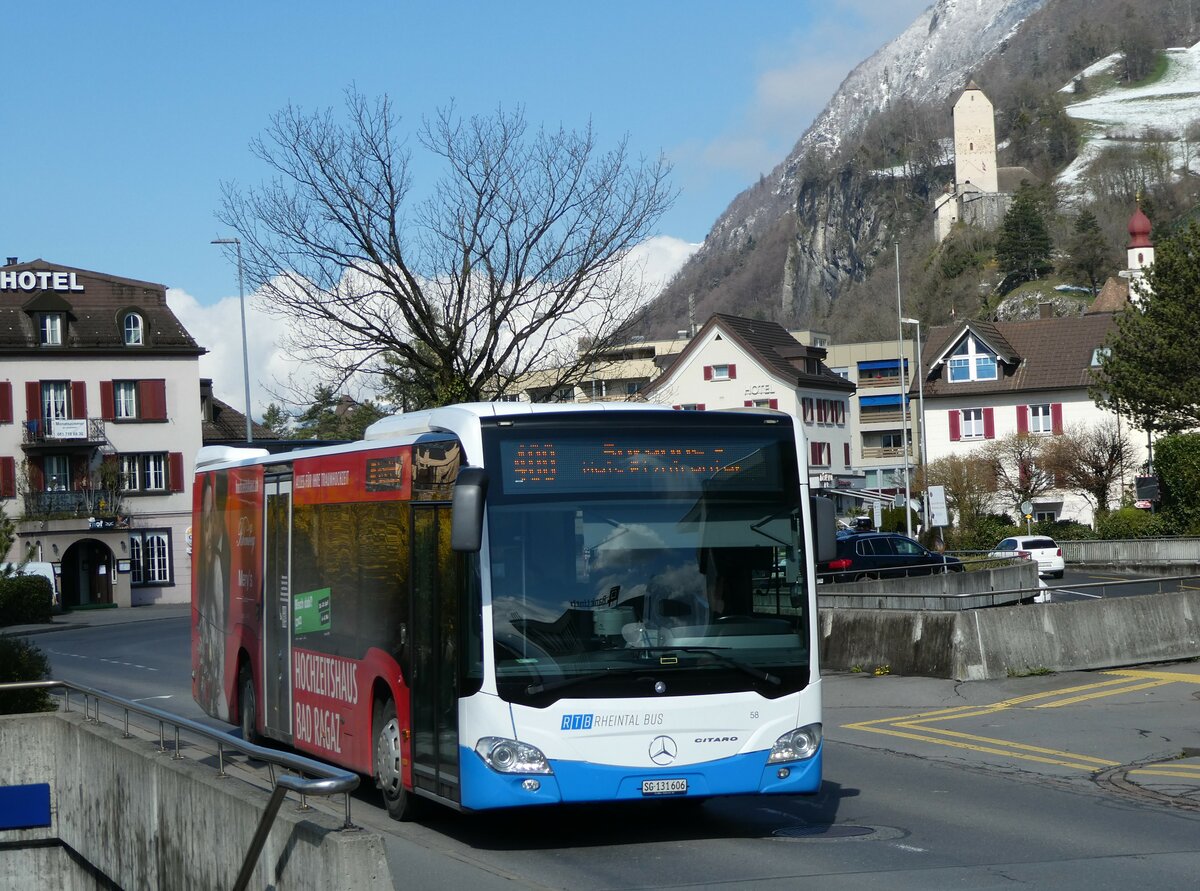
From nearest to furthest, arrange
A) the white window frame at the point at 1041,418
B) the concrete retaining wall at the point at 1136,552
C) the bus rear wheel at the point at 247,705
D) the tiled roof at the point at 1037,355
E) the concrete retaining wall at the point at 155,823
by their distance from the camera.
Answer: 1. the concrete retaining wall at the point at 155,823
2. the bus rear wheel at the point at 247,705
3. the concrete retaining wall at the point at 1136,552
4. the white window frame at the point at 1041,418
5. the tiled roof at the point at 1037,355

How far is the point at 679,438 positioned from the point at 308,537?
4.46 meters

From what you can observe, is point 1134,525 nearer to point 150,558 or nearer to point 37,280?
point 150,558

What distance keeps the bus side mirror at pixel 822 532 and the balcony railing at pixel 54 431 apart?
195 feet

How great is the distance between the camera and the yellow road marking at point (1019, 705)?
14602 millimetres

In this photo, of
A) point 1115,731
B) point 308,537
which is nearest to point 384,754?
point 308,537

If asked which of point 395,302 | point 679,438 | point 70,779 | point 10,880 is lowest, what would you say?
point 10,880

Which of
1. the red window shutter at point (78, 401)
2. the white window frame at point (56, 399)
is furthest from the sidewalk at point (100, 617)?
the white window frame at point (56, 399)

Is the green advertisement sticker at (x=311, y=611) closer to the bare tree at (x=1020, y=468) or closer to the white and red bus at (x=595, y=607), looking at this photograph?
the white and red bus at (x=595, y=607)

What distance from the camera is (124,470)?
67.1 m

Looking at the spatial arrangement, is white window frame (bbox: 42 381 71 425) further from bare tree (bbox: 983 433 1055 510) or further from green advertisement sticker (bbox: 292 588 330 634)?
green advertisement sticker (bbox: 292 588 330 634)

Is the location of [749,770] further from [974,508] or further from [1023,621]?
[974,508]

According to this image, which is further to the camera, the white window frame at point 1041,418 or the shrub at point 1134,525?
the white window frame at point 1041,418

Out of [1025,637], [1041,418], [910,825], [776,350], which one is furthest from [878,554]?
[776,350]

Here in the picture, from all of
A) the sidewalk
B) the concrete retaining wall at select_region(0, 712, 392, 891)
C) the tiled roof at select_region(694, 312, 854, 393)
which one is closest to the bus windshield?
the concrete retaining wall at select_region(0, 712, 392, 891)
